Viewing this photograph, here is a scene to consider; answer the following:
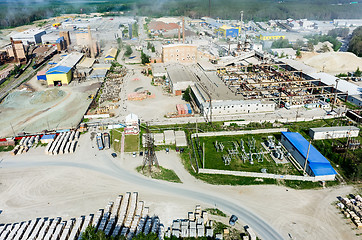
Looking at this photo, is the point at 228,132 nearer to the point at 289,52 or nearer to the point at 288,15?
the point at 289,52

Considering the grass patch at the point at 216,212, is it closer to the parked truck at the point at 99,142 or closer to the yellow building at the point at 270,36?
the parked truck at the point at 99,142

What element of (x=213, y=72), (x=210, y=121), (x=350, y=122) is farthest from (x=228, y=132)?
(x=213, y=72)

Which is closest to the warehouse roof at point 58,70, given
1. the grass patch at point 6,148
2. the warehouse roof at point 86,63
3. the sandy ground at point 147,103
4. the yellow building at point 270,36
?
the warehouse roof at point 86,63

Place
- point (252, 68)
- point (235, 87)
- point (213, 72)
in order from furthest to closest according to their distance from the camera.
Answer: point (252, 68)
point (213, 72)
point (235, 87)

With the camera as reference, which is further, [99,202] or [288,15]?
[288,15]

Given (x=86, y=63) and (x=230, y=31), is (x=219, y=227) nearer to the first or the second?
(x=86, y=63)

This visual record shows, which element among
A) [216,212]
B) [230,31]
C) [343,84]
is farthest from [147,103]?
[230,31]

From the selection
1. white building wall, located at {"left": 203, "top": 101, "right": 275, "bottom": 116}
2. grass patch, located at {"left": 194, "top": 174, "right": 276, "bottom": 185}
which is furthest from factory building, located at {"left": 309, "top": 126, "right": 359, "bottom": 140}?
grass patch, located at {"left": 194, "top": 174, "right": 276, "bottom": 185}
